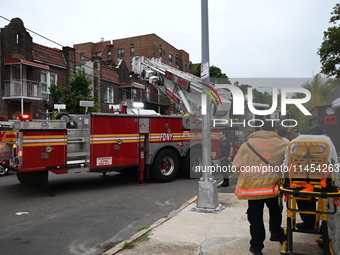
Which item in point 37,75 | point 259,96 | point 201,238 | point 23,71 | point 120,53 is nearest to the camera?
point 201,238

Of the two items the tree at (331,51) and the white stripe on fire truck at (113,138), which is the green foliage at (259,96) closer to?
the white stripe on fire truck at (113,138)

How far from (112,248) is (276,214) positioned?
2.27m

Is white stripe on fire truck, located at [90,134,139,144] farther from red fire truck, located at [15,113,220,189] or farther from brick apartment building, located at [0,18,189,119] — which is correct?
brick apartment building, located at [0,18,189,119]

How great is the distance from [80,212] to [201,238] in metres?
3.01

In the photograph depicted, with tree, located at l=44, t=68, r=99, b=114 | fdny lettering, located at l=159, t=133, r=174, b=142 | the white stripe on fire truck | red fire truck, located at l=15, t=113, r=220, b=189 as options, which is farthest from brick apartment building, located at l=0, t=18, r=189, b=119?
the white stripe on fire truck

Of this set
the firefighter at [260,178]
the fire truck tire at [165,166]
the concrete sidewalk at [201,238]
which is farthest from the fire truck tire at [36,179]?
the firefighter at [260,178]

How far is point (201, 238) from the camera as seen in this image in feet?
16.0

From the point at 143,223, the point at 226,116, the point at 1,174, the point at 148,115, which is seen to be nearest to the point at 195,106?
the point at 226,116

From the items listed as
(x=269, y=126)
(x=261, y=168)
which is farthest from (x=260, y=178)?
(x=269, y=126)

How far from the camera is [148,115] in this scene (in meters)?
9.97

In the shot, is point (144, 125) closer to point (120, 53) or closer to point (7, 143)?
point (7, 143)

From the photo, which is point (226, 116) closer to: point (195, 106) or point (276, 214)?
point (195, 106)

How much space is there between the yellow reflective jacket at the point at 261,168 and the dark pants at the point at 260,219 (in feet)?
0.57

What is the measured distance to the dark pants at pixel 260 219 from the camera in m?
4.08
